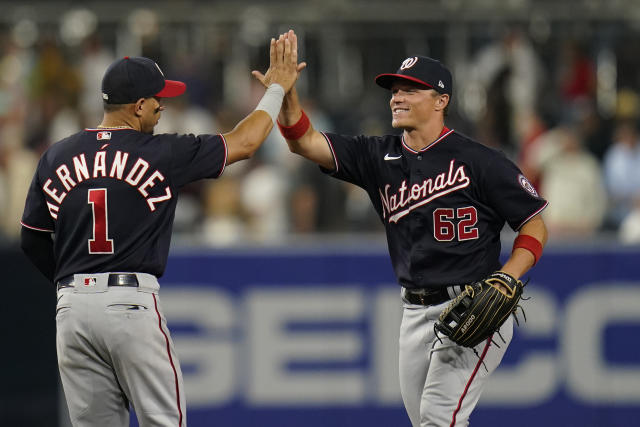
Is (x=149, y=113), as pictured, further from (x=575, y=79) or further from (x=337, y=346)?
(x=575, y=79)

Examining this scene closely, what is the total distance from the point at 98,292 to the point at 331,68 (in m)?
7.47

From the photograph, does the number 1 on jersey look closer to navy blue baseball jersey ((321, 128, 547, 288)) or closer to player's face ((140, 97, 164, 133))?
player's face ((140, 97, 164, 133))

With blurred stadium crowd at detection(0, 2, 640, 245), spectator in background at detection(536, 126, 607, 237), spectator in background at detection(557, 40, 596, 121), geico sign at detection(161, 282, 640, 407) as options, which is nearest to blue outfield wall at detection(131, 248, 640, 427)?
geico sign at detection(161, 282, 640, 407)

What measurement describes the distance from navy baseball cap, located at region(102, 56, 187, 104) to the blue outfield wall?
2.96 m

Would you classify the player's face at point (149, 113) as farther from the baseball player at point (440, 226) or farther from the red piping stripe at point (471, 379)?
the red piping stripe at point (471, 379)

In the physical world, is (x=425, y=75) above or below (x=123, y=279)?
→ above

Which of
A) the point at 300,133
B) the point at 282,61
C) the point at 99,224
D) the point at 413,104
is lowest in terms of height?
the point at 99,224

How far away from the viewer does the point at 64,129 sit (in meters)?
10.7

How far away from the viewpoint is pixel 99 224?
15.9 feet

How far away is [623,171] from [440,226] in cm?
525

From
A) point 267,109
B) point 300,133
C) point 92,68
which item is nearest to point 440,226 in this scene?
point 300,133

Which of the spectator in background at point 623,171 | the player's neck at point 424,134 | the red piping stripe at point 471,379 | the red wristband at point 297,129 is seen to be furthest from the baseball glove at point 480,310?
the spectator in background at point 623,171

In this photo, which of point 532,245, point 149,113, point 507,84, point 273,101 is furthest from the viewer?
point 507,84

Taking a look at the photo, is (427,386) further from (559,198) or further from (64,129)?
(64,129)
